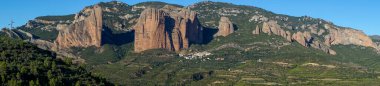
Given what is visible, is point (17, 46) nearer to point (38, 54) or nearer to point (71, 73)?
point (38, 54)

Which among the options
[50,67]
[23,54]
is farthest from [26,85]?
[23,54]

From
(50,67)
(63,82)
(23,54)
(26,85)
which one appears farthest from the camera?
(23,54)

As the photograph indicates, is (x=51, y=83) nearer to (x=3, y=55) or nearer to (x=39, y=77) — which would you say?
(x=39, y=77)

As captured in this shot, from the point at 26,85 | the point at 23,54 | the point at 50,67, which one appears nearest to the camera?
the point at 26,85

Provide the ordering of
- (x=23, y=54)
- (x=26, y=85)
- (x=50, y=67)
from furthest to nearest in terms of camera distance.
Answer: (x=23, y=54)
(x=50, y=67)
(x=26, y=85)

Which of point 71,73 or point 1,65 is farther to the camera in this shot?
point 71,73

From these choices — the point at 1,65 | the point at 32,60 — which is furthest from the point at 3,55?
the point at 1,65
